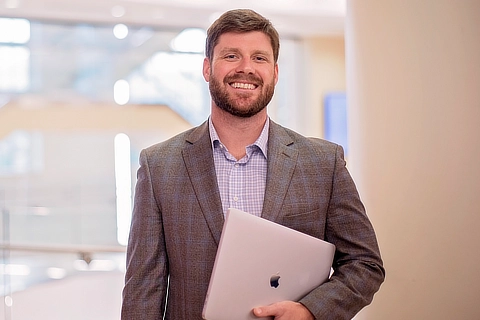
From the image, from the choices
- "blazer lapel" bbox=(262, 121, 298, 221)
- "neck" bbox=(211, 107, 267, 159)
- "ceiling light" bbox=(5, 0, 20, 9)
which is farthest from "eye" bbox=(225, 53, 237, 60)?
"ceiling light" bbox=(5, 0, 20, 9)

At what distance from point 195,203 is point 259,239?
27 cm

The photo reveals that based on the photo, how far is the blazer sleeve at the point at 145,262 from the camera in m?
1.88

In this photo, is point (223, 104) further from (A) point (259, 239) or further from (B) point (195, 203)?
(A) point (259, 239)

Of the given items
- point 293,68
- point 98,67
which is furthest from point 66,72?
point 293,68

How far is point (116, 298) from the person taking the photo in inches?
257

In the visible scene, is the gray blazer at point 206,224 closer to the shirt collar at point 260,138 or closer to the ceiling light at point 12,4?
the shirt collar at point 260,138

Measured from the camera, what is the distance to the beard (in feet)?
6.16

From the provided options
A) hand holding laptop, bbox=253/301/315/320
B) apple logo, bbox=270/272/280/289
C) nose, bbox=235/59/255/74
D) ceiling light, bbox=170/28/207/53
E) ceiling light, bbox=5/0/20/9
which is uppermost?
ceiling light, bbox=5/0/20/9

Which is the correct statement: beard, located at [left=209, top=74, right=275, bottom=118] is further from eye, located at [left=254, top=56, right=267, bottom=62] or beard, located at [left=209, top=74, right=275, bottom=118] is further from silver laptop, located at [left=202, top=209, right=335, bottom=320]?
silver laptop, located at [left=202, top=209, right=335, bottom=320]

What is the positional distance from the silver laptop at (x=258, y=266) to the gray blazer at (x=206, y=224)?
64 mm

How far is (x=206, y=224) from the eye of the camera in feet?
6.17

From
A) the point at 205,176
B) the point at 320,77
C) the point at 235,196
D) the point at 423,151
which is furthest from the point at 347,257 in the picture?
the point at 320,77

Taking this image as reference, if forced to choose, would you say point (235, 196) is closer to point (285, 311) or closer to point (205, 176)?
point (205, 176)

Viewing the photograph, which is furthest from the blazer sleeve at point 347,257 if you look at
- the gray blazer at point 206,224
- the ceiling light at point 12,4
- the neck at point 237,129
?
the ceiling light at point 12,4
